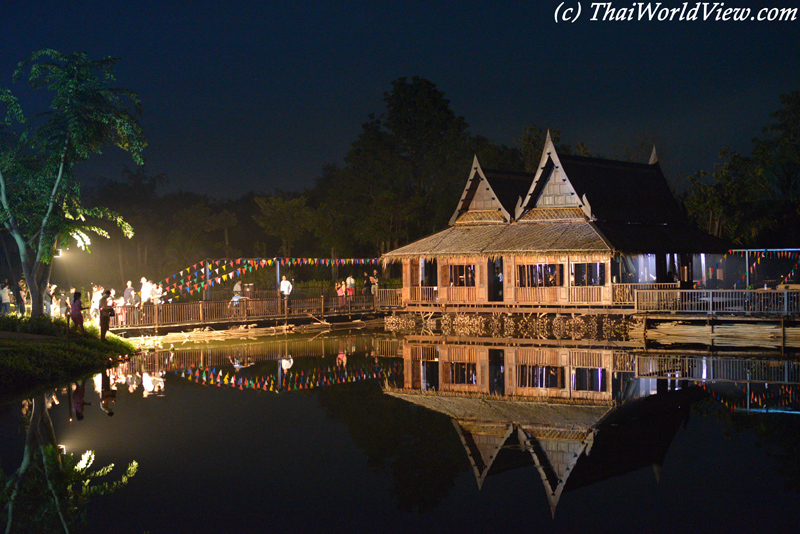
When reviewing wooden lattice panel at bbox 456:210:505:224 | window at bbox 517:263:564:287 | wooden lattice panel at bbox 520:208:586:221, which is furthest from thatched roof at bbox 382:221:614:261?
window at bbox 517:263:564:287

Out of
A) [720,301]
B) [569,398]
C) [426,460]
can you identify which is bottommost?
[426,460]

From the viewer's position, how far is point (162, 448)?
13.7 m

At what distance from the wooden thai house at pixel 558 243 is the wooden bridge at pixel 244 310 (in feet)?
13.0

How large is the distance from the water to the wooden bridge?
10.6m

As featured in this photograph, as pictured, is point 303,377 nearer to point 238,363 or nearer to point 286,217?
point 238,363

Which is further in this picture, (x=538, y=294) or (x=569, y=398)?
(x=538, y=294)

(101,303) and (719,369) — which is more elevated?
(101,303)

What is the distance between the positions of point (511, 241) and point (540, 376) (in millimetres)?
12419

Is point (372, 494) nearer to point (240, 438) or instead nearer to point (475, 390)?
point (240, 438)

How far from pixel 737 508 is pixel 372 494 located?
5.00m

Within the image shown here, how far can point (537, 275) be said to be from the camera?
32969 millimetres

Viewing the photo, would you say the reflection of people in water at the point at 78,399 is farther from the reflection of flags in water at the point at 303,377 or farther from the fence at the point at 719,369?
the fence at the point at 719,369

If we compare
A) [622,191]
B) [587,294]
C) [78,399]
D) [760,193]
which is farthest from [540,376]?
[760,193]

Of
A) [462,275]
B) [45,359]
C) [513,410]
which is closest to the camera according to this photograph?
[513,410]
